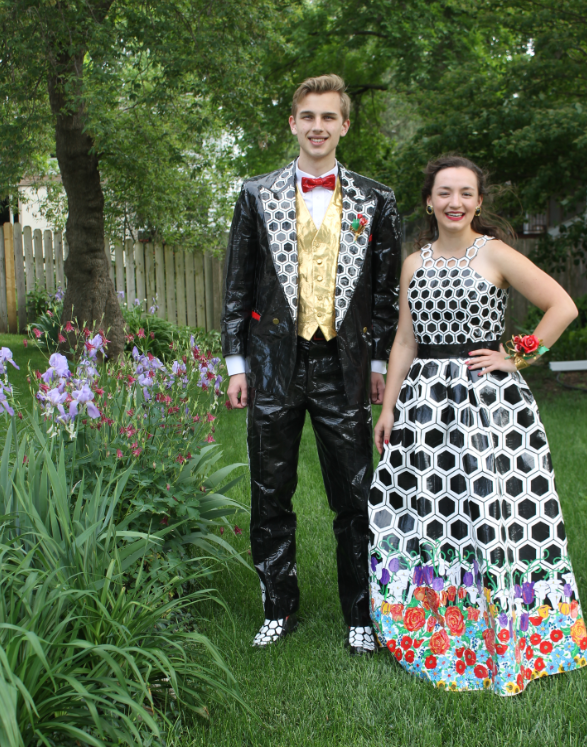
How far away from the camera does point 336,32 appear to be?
1295 cm

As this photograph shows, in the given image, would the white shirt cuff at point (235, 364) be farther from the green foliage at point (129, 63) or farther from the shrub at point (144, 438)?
the green foliage at point (129, 63)

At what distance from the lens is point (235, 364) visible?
290 centimetres

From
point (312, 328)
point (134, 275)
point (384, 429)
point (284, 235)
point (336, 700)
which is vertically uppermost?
point (284, 235)

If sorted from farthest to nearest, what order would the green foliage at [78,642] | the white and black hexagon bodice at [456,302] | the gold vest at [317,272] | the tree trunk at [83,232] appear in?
the tree trunk at [83,232], the gold vest at [317,272], the white and black hexagon bodice at [456,302], the green foliage at [78,642]

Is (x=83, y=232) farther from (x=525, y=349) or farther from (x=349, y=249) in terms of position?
(x=525, y=349)

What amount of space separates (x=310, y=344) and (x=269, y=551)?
90cm

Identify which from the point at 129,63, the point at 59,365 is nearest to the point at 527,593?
the point at 59,365

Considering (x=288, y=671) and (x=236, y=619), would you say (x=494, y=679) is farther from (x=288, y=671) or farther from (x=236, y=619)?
(x=236, y=619)

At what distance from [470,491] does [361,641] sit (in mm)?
802

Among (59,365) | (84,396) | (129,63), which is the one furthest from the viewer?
(129,63)

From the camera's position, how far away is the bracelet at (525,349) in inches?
101

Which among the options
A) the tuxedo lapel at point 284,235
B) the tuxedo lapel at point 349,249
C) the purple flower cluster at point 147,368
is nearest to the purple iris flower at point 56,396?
the purple flower cluster at point 147,368

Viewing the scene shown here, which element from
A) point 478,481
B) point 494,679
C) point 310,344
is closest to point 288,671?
point 494,679

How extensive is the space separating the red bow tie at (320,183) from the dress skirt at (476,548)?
812 millimetres
